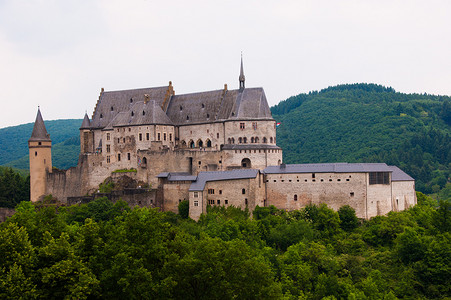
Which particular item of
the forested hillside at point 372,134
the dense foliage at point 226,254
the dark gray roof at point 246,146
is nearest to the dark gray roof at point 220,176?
the dense foliage at point 226,254

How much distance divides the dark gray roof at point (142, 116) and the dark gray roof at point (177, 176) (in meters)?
8.44

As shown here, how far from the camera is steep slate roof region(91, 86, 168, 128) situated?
81500mm

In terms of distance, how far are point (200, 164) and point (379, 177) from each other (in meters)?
20.0

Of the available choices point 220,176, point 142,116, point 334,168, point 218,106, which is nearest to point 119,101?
point 142,116

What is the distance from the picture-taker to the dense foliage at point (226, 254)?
34344 millimetres

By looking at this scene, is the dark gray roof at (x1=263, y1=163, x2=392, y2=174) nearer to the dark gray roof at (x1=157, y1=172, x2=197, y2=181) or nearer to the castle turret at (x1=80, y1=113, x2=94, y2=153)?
the dark gray roof at (x1=157, y1=172, x2=197, y2=181)

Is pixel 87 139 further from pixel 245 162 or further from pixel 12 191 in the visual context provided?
pixel 245 162

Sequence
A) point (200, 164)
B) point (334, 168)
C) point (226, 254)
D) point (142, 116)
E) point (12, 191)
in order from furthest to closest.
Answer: point (12, 191), point (142, 116), point (200, 164), point (334, 168), point (226, 254)

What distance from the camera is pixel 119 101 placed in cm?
8306

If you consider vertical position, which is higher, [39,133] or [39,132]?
[39,132]

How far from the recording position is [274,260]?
2210 inches

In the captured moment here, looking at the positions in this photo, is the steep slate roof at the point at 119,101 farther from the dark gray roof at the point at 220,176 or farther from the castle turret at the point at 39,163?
the dark gray roof at the point at 220,176

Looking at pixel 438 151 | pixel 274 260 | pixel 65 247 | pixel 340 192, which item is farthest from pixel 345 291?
pixel 438 151

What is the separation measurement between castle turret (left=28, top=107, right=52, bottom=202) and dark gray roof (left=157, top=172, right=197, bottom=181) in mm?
16647
